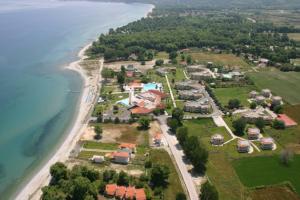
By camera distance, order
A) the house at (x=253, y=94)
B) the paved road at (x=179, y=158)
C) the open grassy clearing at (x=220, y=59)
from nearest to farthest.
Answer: the paved road at (x=179, y=158) < the house at (x=253, y=94) < the open grassy clearing at (x=220, y=59)

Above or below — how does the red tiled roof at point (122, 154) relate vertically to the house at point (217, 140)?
above

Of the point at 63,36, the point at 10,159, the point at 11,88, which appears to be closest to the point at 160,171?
the point at 10,159

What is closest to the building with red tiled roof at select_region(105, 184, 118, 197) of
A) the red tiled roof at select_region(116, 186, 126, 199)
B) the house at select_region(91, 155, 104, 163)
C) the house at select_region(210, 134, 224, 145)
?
the red tiled roof at select_region(116, 186, 126, 199)

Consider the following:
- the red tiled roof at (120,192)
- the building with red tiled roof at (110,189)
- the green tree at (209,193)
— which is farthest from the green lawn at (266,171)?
the building with red tiled roof at (110,189)

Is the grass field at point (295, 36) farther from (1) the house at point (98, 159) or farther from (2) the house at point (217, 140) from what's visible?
(1) the house at point (98, 159)

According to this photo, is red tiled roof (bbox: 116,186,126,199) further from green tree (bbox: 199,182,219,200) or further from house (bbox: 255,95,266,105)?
house (bbox: 255,95,266,105)

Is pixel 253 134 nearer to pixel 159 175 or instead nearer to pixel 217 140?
pixel 217 140
